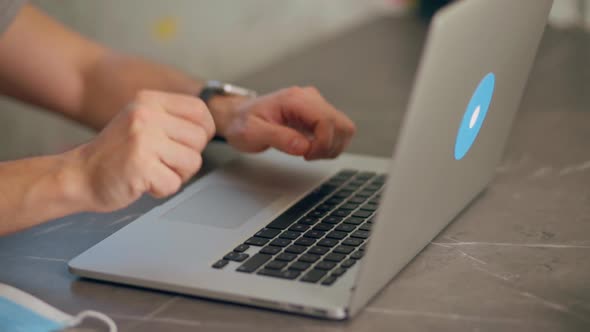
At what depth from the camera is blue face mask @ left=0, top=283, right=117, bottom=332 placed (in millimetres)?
729

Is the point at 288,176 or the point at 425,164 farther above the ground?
the point at 425,164

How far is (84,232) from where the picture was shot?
3.15 feet

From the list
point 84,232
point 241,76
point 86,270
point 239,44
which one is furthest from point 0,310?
point 239,44

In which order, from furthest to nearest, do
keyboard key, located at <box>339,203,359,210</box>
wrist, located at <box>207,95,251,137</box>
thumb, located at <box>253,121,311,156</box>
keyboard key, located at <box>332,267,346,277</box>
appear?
wrist, located at <box>207,95,251,137</box> → thumb, located at <box>253,121,311,156</box> → keyboard key, located at <box>339,203,359,210</box> → keyboard key, located at <box>332,267,346,277</box>

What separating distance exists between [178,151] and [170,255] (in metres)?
0.11

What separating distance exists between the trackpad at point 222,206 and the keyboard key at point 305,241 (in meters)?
0.08

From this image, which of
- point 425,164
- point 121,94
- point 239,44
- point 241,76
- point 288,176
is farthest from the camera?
point 239,44

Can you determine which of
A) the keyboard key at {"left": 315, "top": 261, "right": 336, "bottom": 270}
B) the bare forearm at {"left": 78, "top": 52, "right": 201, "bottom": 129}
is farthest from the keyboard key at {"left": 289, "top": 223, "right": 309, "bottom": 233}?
the bare forearm at {"left": 78, "top": 52, "right": 201, "bottom": 129}

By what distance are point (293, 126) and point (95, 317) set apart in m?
0.47

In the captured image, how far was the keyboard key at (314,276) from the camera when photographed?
0.75 meters

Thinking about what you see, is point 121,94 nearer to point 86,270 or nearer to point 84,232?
point 84,232

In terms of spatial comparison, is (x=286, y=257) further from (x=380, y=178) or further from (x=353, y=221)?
(x=380, y=178)

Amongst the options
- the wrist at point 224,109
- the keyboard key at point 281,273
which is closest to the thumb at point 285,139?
the wrist at point 224,109

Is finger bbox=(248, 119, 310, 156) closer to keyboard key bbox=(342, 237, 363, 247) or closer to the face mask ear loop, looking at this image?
keyboard key bbox=(342, 237, 363, 247)
